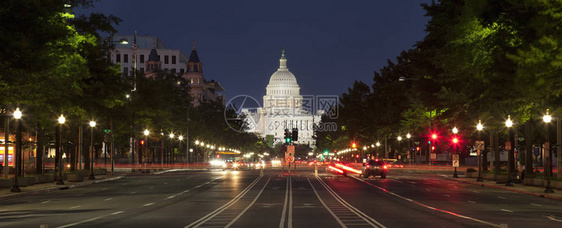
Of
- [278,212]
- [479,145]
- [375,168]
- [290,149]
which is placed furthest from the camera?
[290,149]

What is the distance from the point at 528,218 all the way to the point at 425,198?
12114mm

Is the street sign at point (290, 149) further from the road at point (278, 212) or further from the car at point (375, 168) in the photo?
the road at point (278, 212)

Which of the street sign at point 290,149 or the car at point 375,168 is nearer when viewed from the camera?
the car at point 375,168

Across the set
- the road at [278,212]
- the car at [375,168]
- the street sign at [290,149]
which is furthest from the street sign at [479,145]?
the road at [278,212]

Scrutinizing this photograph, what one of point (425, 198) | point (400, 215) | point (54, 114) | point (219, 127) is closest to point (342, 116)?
point (219, 127)

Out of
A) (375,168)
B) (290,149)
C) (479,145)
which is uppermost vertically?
(479,145)

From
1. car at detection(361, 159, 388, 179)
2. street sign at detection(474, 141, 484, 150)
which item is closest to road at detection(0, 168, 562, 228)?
street sign at detection(474, 141, 484, 150)

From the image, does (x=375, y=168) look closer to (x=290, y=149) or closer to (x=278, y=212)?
(x=290, y=149)

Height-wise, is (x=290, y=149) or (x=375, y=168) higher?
(x=290, y=149)

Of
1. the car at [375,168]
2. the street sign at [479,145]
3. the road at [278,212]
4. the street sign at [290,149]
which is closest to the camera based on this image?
the road at [278,212]

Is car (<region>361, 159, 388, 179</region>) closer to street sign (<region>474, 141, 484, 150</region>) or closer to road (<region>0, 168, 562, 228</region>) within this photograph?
street sign (<region>474, 141, 484, 150</region>)

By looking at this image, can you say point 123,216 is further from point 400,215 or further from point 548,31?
point 548,31

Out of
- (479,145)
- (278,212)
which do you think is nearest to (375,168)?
(479,145)

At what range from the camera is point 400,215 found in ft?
85.0
